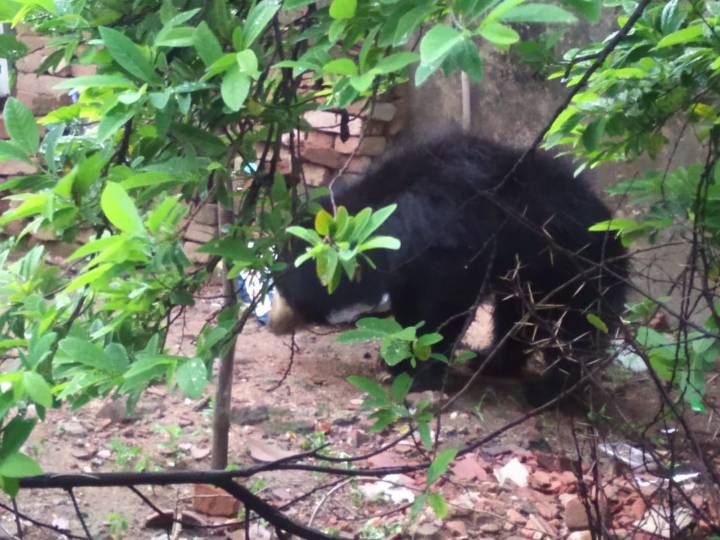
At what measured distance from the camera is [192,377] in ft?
4.49

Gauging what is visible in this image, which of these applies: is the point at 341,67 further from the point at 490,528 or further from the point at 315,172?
the point at 315,172

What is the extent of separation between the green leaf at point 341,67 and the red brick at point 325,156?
4.20m

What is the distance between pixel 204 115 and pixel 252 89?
0.61 ft

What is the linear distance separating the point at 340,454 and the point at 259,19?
2358 mm

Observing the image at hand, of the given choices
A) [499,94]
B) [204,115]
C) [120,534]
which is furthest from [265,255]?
[499,94]

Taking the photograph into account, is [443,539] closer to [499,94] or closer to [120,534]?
[120,534]

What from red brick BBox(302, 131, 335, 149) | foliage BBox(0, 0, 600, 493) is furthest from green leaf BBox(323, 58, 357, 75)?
red brick BBox(302, 131, 335, 149)

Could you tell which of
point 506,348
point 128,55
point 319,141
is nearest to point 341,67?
point 128,55

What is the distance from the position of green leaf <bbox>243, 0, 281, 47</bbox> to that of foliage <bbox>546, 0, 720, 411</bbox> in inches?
25.8

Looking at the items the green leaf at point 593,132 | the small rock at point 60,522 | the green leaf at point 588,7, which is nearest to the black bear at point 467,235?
the small rock at point 60,522

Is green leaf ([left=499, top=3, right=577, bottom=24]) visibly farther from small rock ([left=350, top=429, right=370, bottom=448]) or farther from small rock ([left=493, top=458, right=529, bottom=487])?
small rock ([left=350, top=429, right=370, bottom=448])

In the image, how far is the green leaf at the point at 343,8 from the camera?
1219mm

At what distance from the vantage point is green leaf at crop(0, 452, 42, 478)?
1384mm

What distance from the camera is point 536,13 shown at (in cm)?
102
